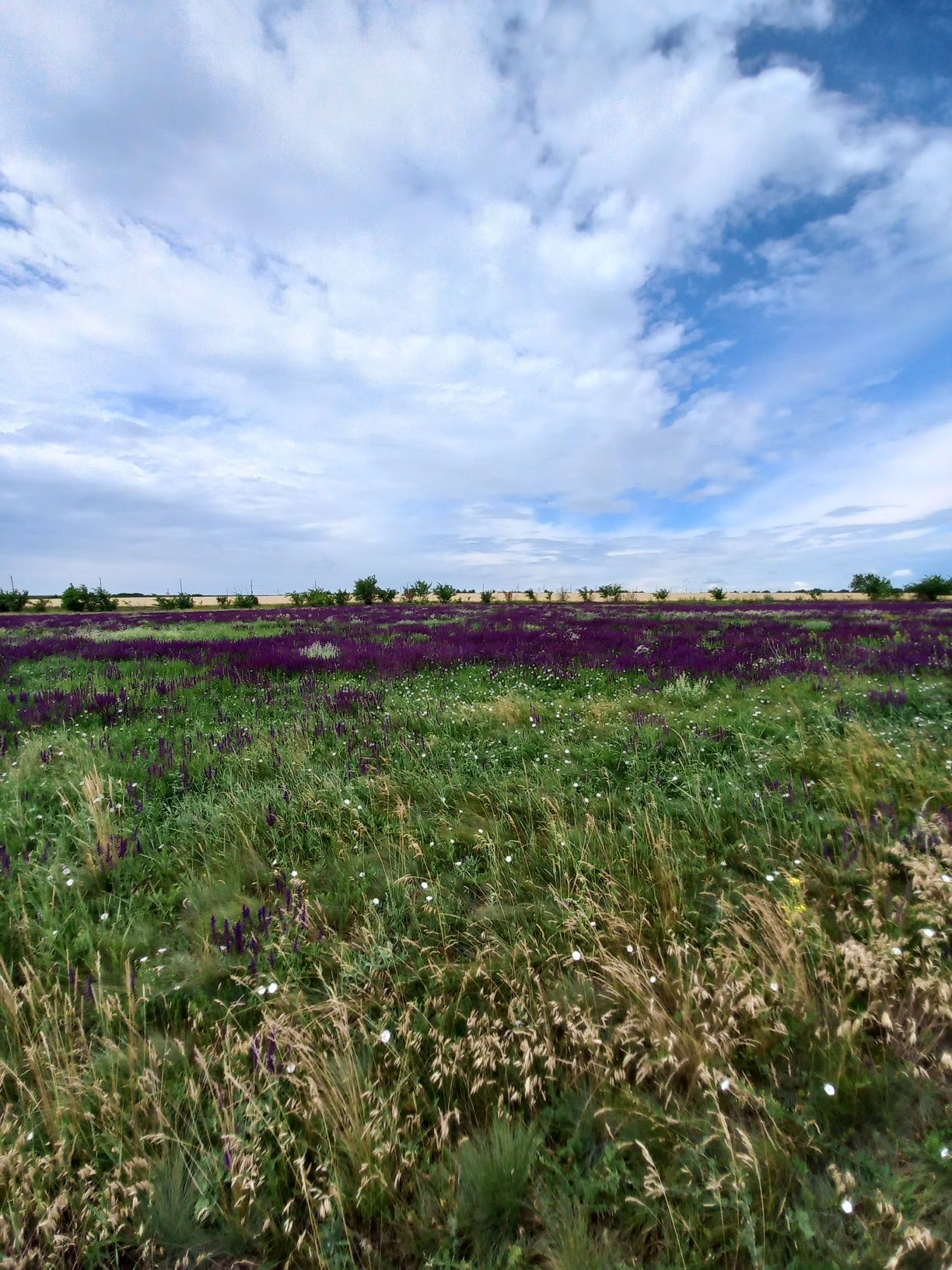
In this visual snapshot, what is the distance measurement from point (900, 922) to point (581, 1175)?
1.99m

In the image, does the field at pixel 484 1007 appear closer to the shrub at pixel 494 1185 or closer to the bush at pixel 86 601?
the shrub at pixel 494 1185

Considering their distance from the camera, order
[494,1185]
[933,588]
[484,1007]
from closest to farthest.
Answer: [494,1185] < [484,1007] < [933,588]

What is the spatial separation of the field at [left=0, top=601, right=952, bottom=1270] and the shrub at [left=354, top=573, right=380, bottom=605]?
57.0 m

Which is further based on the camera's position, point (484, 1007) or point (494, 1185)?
point (484, 1007)

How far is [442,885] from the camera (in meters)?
3.22

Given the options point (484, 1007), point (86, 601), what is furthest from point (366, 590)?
point (484, 1007)

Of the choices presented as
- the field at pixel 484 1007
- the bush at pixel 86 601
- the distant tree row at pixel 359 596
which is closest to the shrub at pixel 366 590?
the distant tree row at pixel 359 596

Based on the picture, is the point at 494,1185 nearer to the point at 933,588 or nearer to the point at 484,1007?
the point at 484,1007

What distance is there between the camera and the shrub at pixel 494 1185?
1.61 m

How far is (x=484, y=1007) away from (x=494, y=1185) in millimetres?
739

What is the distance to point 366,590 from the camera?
61156 mm

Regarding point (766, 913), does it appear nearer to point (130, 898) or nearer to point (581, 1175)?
point (581, 1175)

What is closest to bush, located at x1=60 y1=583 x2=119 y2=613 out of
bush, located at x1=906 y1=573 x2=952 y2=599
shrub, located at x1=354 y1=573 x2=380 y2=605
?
shrub, located at x1=354 y1=573 x2=380 y2=605

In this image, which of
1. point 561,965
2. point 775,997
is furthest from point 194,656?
point 775,997
